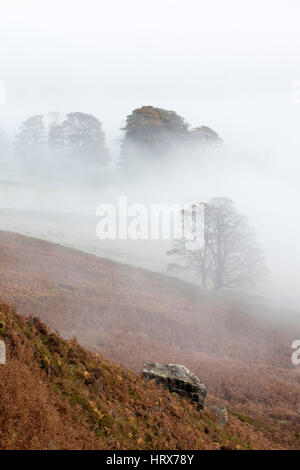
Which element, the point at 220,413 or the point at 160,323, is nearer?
the point at 220,413

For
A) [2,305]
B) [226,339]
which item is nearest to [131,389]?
[2,305]

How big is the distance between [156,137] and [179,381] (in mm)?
51628

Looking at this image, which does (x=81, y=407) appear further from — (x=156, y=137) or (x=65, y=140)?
(x=65, y=140)

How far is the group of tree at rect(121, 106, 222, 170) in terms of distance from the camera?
5616cm

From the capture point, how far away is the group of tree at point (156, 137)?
56156 mm

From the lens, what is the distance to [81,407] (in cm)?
659

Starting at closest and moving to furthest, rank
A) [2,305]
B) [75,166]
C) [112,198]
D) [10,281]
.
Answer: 1. [2,305]
2. [10,281]
3. [112,198]
4. [75,166]

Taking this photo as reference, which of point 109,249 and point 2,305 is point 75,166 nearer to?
point 109,249

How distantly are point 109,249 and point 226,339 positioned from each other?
63.3ft

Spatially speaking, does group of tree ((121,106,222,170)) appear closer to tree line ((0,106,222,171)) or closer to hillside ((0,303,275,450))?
tree line ((0,106,222,171))

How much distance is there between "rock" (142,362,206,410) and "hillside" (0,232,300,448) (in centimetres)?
241

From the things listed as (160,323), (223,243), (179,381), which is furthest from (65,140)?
(179,381)
